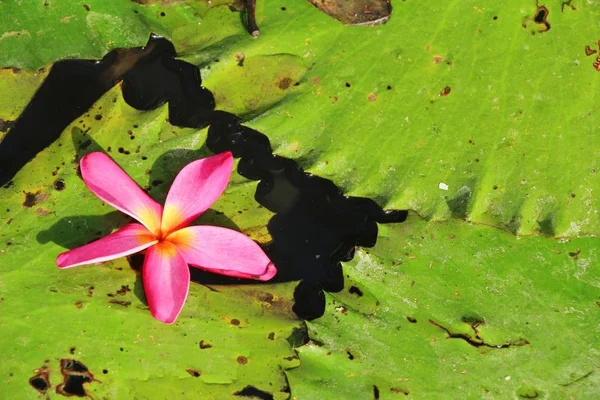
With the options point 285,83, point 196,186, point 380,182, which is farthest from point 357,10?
point 196,186

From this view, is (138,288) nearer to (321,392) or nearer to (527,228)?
(321,392)

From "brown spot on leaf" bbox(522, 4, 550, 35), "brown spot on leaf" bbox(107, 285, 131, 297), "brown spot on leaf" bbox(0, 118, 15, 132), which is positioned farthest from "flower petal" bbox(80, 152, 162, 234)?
"brown spot on leaf" bbox(522, 4, 550, 35)

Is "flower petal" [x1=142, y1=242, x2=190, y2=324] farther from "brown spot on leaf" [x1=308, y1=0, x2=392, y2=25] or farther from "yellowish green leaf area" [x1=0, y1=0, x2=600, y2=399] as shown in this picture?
"brown spot on leaf" [x1=308, y1=0, x2=392, y2=25]

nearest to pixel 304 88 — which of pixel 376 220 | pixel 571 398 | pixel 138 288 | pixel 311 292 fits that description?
pixel 376 220

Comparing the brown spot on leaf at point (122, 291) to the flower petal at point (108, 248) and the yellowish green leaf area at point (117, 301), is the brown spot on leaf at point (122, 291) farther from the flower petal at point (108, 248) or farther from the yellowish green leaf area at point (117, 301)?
the flower petal at point (108, 248)

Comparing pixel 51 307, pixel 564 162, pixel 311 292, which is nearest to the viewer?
pixel 51 307

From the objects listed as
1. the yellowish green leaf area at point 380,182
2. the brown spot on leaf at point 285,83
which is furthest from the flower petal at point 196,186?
the brown spot on leaf at point 285,83

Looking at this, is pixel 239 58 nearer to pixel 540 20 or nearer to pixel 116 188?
pixel 116 188
